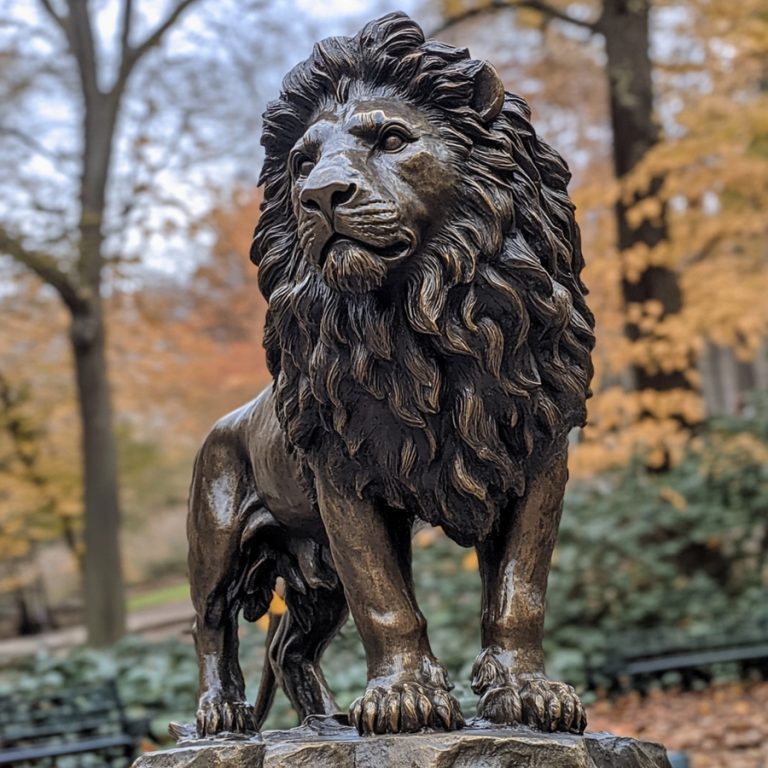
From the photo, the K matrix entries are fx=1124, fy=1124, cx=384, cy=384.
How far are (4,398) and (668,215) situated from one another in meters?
10.6

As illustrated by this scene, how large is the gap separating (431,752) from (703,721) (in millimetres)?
6065

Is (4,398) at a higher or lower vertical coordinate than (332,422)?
higher

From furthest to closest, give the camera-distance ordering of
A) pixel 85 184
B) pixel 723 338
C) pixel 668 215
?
pixel 85 184 → pixel 668 215 → pixel 723 338

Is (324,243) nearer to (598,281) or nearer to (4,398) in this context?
(598,281)

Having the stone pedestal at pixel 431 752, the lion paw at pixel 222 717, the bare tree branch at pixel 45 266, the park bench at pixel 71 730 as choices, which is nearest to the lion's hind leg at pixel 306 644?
the lion paw at pixel 222 717

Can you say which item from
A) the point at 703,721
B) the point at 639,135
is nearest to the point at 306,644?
the point at 703,721

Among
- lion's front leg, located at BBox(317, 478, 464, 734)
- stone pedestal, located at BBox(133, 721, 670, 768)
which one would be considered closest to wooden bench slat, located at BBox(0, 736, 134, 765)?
stone pedestal, located at BBox(133, 721, 670, 768)

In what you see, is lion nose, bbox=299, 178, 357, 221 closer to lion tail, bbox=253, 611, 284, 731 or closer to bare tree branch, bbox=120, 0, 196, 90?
lion tail, bbox=253, 611, 284, 731

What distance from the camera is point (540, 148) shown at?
252cm

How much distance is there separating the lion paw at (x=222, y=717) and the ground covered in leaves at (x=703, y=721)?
4026 millimetres

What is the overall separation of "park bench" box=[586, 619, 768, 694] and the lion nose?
6855 millimetres

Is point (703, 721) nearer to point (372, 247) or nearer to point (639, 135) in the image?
point (639, 135)

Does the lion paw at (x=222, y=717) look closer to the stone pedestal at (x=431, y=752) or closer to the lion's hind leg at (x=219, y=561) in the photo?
the lion's hind leg at (x=219, y=561)

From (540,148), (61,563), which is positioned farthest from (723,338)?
(61,563)
